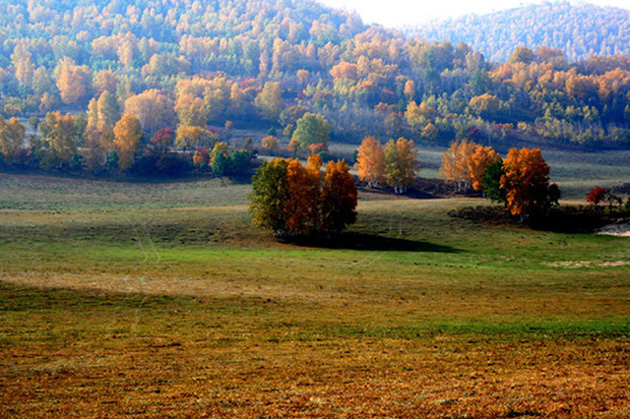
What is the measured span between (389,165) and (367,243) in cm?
5900

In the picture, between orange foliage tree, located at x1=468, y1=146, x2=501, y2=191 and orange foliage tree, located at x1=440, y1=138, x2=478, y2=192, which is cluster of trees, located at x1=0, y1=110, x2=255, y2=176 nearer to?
orange foliage tree, located at x1=440, y1=138, x2=478, y2=192

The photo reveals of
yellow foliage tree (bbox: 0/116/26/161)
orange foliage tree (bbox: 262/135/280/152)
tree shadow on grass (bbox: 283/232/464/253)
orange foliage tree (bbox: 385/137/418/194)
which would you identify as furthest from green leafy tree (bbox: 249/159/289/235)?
yellow foliage tree (bbox: 0/116/26/161)

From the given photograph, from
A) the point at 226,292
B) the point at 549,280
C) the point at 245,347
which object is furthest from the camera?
the point at 549,280

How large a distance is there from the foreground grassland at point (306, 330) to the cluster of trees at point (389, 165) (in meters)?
62.2

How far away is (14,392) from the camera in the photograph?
53.5 feet

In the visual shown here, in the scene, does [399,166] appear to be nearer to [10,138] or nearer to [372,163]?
[372,163]

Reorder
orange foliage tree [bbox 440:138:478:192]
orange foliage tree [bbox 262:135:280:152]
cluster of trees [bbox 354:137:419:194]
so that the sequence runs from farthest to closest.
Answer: orange foliage tree [bbox 262:135:280:152] < cluster of trees [bbox 354:137:419:194] < orange foliage tree [bbox 440:138:478:192]

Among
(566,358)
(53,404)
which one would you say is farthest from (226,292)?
(566,358)

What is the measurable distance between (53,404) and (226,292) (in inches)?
756

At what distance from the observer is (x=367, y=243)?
2630 inches

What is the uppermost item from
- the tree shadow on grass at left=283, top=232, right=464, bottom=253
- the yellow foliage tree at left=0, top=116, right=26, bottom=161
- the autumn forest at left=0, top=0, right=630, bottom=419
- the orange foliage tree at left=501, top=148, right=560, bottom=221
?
the yellow foliage tree at left=0, top=116, right=26, bottom=161

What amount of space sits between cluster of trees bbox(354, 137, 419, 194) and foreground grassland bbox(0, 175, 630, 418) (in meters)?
62.2

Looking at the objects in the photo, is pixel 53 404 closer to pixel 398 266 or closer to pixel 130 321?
pixel 130 321

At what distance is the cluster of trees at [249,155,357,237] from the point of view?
224 feet
